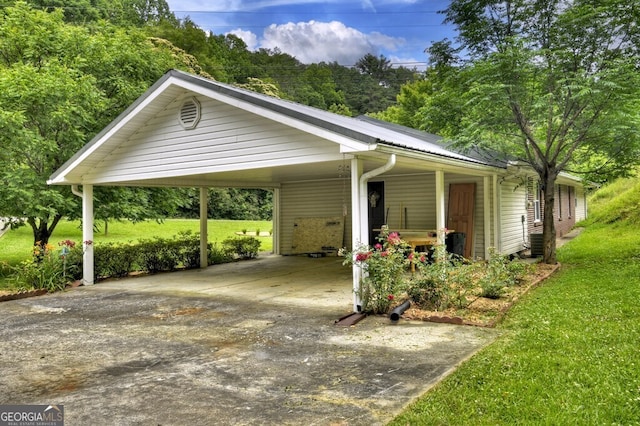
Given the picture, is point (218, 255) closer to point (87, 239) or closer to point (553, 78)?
point (87, 239)

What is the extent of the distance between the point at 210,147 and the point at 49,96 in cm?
428

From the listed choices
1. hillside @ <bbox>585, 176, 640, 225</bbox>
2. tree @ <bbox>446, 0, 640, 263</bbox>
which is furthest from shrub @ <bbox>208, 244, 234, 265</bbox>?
hillside @ <bbox>585, 176, 640, 225</bbox>

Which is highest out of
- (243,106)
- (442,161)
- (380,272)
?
(243,106)

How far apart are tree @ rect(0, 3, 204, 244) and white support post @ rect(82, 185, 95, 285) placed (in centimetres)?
54

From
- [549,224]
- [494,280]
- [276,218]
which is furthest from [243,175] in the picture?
[549,224]

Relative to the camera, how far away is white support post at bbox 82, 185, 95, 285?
985 centimetres

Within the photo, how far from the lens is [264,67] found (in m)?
39.9

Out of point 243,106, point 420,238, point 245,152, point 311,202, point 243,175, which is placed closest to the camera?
point 243,106

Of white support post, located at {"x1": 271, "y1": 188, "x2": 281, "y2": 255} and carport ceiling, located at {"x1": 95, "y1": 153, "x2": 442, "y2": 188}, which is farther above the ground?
carport ceiling, located at {"x1": 95, "y1": 153, "x2": 442, "y2": 188}

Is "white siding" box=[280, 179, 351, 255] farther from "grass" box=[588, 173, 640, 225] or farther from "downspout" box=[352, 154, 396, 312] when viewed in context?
"grass" box=[588, 173, 640, 225]

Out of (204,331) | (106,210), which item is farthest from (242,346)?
(106,210)

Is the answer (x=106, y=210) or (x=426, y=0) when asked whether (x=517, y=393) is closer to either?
(x=106, y=210)

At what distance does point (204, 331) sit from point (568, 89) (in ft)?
26.7

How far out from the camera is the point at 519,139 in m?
10.9
